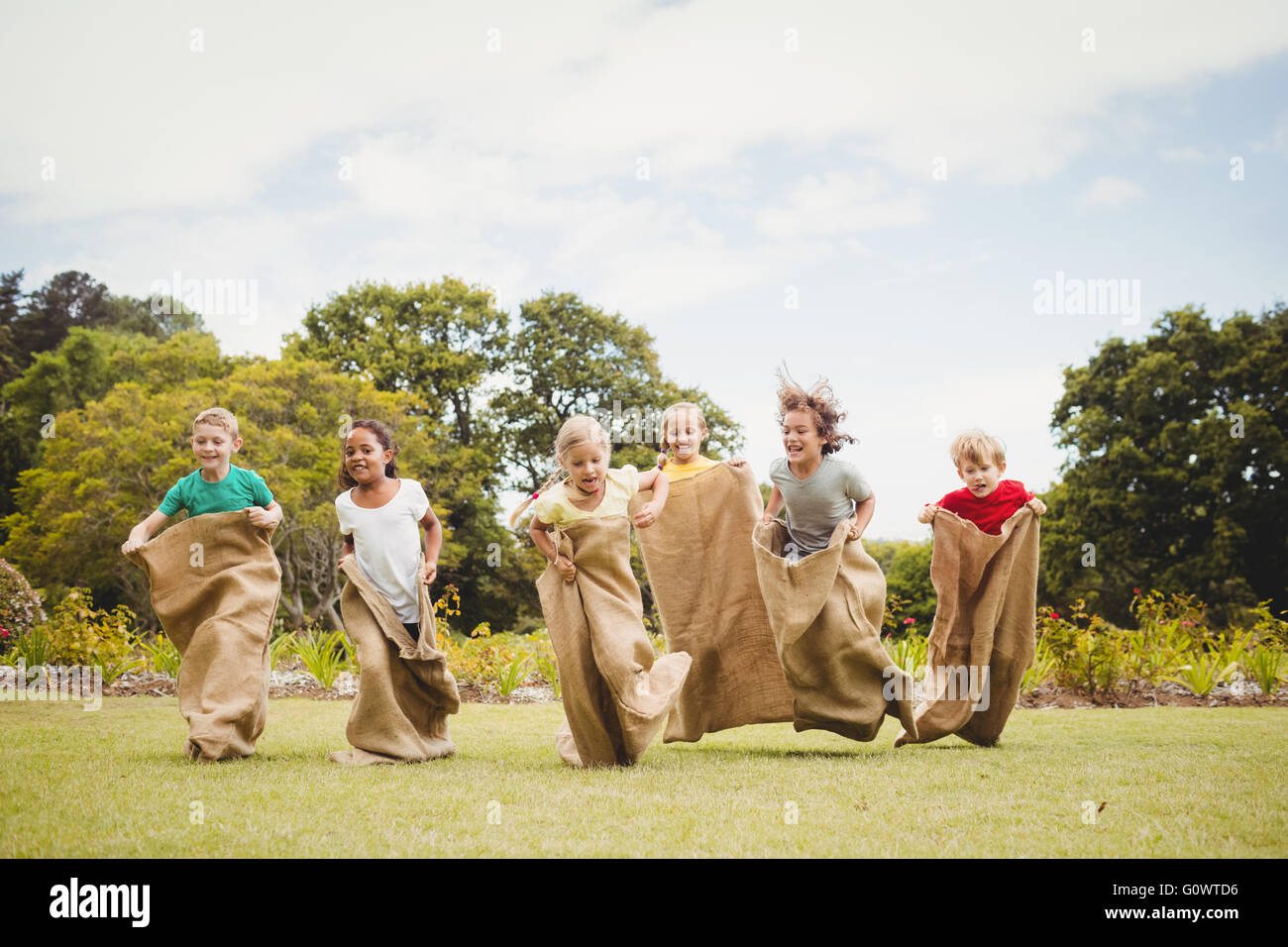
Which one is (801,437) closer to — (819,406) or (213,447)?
(819,406)

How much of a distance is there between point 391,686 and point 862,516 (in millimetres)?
3230

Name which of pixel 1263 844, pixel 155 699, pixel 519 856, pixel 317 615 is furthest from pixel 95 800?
pixel 317 615

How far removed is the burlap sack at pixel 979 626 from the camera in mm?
6617

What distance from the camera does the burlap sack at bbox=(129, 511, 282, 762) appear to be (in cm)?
622

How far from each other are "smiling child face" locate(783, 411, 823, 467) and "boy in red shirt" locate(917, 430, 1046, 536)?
0.92m

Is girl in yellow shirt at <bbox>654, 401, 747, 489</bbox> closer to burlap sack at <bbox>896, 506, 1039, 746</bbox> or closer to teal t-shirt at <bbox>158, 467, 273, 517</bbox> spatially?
burlap sack at <bbox>896, 506, 1039, 746</bbox>

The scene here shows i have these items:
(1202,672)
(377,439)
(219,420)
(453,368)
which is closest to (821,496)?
(377,439)

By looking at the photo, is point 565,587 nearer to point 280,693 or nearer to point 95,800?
point 95,800

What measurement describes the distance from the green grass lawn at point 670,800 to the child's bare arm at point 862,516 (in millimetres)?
1416

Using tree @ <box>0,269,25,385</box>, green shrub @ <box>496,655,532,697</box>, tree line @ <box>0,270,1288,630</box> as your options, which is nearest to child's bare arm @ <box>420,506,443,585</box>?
green shrub @ <box>496,655,532,697</box>

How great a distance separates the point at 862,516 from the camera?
21.1 ft

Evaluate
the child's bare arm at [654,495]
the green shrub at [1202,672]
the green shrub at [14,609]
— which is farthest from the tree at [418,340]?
the child's bare arm at [654,495]

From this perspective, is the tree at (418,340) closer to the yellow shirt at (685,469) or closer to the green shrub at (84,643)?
the green shrub at (84,643)
